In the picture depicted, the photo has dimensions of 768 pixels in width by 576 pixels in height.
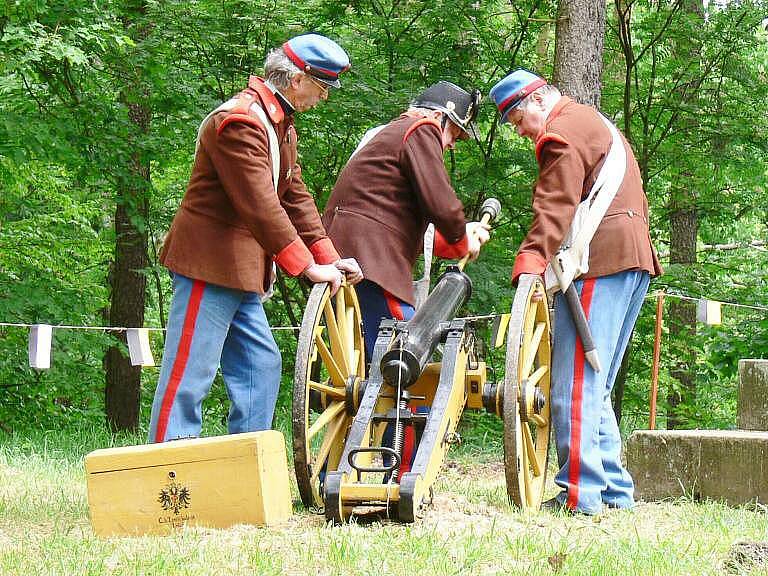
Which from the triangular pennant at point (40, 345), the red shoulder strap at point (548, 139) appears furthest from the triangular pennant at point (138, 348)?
the red shoulder strap at point (548, 139)

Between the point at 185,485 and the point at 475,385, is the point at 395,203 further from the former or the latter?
the point at 185,485

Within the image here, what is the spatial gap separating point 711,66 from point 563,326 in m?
5.13

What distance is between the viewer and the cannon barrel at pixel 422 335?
395 centimetres

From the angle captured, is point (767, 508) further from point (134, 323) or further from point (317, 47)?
point (134, 323)

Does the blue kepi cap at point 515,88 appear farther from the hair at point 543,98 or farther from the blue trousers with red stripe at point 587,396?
the blue trousers with red stripe at point 587,396

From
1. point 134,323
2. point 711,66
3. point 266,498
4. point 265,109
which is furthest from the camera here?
point 134,323

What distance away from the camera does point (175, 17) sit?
8047mm

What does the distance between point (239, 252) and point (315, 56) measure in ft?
2.71

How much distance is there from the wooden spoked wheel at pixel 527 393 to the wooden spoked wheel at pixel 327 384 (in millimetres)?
659

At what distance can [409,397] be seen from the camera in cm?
421

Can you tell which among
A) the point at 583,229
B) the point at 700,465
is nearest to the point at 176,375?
the point at 583,229

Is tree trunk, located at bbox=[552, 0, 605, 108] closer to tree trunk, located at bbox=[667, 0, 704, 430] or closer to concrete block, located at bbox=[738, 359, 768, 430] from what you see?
tree trunk, located at bbox=[667, 0, 704, 430]

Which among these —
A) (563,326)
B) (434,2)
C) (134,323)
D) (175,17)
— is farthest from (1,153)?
(563,326)

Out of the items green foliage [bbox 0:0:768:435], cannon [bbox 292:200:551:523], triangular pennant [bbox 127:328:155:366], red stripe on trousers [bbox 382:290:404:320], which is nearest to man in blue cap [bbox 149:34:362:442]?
cannon [bbox 292:200:551:523]
